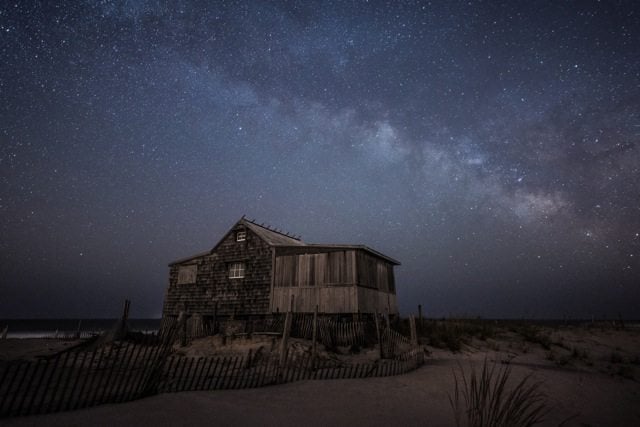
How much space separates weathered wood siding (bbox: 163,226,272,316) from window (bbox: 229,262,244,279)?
27 cm

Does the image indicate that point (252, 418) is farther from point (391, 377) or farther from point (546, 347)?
point (546, 347)

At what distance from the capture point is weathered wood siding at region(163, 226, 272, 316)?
78.4 ft

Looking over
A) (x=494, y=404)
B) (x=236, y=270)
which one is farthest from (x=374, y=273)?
(x=494, y=404)

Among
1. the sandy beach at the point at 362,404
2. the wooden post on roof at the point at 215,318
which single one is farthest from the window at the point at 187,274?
the sandy beach at the point at 362,404

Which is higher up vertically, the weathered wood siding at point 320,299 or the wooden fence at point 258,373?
the weathered wood siding at point 320,299

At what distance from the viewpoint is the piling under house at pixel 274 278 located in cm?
A: 2144

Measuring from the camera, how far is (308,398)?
8.25m

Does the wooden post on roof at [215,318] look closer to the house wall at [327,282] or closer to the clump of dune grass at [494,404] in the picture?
the house wall at [327,282]

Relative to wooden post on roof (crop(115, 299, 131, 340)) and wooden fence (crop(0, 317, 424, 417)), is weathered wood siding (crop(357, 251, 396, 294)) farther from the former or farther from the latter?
wooden post on roof (crop(115, 299, 131, 340))

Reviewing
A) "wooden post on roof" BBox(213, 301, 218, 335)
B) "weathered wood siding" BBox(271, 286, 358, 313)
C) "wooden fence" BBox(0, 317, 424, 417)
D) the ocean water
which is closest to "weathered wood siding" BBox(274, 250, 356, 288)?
"weathered wood siding" BBox(271, 286, 358, 313)

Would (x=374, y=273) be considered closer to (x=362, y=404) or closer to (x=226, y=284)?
(x=226, y=284)

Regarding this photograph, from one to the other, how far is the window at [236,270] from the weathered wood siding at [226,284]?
27cm

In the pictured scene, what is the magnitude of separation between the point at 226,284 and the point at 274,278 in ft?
15.1

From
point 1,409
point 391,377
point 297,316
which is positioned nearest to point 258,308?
point 297,316
